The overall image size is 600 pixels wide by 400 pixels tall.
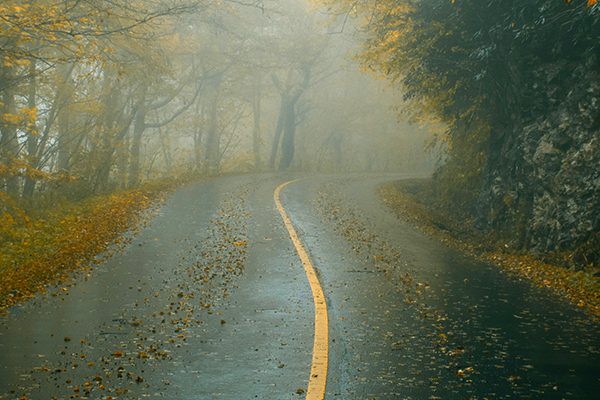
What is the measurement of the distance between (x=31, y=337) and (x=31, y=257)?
173 inches

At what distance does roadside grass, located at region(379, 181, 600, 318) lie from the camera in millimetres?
10969

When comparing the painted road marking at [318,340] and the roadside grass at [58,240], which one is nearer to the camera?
the painted road marking at [318,340]

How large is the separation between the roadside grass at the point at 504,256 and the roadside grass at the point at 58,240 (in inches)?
290

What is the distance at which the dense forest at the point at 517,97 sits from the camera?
1397 centimetres

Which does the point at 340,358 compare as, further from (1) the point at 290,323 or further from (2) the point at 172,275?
(2) the point at 172,275

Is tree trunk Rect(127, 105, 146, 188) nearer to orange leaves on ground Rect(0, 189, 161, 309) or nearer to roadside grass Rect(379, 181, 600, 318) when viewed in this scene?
orange leaves on ground Rect(0, 189, 161, 309)

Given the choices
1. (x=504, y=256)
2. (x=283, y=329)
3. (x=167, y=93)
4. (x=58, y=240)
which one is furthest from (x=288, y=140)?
(x=283, y=329)

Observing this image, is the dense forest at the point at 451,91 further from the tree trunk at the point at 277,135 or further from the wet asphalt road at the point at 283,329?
the tree trunk at the point at 277,135

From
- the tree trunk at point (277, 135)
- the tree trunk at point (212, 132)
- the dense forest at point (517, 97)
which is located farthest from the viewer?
the tree trunk at point (277, 135)

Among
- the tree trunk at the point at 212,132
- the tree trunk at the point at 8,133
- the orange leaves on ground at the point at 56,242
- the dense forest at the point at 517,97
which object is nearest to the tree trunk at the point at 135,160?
the tree trunk at the point at 8,133

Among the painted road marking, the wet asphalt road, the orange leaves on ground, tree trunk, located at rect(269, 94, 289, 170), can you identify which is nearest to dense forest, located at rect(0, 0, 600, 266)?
the orange leaves on ground

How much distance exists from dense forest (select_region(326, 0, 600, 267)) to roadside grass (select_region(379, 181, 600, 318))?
43 cm

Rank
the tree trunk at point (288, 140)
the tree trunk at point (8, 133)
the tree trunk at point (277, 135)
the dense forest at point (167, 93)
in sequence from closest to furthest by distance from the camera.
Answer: the tree trunk at point (8, 133) < the dense forest at point (167, 93) < the tree trunk at point (288, 140) < the tree trunk at point (277, 135)

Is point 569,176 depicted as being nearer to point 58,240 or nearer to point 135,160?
point 58,240
